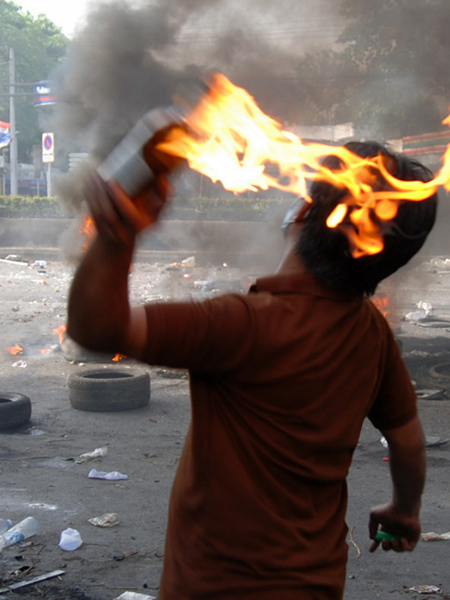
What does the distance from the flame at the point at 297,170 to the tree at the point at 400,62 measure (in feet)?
38.4

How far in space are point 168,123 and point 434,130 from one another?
12.5 m

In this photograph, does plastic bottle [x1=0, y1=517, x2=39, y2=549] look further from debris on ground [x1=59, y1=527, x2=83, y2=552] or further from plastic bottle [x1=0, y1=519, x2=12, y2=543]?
debris on ground [x1=59, y1=527, x2=83, y2=552]

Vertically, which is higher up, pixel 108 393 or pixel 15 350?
pixel 108 393

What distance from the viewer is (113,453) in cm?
599

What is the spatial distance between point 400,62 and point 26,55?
37030mm

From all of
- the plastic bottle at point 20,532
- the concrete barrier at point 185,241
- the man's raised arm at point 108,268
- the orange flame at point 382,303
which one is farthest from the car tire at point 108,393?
the concrete barrier at point 185,241

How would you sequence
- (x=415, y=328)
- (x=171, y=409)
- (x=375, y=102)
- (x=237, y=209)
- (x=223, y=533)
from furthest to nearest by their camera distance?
(x=237, y=209) → (x=375, y=102) → (x=415, y=328) → (x=171, y=409) → (x=223, y=533)

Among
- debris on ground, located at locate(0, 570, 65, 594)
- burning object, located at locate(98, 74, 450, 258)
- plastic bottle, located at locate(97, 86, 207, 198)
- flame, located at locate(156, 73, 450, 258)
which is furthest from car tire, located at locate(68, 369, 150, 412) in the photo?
plastic bottle, located at locate(97, 86, 207, 198)

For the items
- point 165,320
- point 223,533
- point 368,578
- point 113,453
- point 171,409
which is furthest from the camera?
point 171,409

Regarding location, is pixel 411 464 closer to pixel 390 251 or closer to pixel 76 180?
pixel 390 251

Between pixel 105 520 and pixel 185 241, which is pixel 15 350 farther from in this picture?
pixel 185 241

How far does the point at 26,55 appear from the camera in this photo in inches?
1788

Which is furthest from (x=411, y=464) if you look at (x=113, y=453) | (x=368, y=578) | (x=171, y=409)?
(x=171, y=409)

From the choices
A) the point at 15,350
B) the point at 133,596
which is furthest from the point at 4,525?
the point at 15,350
